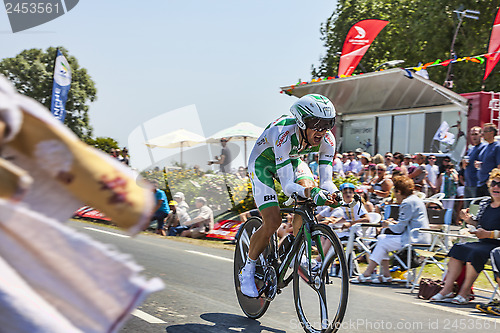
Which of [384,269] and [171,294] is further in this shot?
[384,269]

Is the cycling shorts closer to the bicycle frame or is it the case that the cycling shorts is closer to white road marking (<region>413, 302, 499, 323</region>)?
the bicycle frame

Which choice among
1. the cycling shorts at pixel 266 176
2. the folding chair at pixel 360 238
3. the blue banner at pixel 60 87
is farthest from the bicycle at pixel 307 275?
the blue banner at pixel 60 87

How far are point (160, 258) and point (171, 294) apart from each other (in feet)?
10.2

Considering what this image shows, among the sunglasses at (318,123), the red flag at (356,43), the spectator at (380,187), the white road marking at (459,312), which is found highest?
the red flag at (356,43)

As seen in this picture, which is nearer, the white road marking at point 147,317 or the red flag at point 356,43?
the white road marking at point 147,317

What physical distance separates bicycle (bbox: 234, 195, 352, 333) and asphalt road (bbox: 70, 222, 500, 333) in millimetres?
382

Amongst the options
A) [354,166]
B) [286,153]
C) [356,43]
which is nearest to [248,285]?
[286,153]

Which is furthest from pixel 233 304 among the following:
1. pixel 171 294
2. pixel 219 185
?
pixel 219 185

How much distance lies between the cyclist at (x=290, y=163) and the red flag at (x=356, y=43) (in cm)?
1859

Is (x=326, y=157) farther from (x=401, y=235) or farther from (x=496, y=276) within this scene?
(x=401, y=235)

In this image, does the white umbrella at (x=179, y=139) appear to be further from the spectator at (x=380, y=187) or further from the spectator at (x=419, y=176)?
the spectator at (x=419, y=176)

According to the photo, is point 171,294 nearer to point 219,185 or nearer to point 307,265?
point 307,265

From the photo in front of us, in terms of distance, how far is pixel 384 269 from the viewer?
29.3ft

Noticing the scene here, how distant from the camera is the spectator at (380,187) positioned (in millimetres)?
11562
